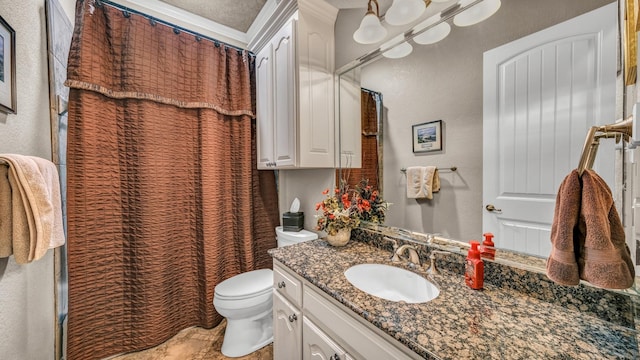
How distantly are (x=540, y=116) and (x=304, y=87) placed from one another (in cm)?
114

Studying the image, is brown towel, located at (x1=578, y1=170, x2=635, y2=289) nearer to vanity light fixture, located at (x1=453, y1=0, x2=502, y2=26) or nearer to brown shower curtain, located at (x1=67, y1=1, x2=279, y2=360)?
vanity light fixture, located at (x1=453, y1=0, x2=502, y2=26)

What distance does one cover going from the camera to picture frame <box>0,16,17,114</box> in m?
0.87

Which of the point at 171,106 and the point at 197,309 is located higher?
the point at 171,106

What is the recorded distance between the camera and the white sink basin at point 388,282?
97 centimetres

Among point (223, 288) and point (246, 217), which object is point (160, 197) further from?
point (223, 288)

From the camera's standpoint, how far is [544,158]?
781mm

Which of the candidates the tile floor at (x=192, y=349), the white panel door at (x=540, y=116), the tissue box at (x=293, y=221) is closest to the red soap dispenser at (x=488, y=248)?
the white panel door at (x=540, y=116)

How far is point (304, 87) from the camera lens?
1.45 meters

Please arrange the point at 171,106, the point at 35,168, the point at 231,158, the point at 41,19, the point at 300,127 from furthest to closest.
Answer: the point at 231,158, the point at 171,106, the point at 300,127, the point at 41,19, the point at 35,168

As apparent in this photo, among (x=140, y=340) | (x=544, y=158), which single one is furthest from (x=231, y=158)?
(x=544, y=158)

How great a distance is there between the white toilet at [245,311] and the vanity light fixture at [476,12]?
4.82 feet

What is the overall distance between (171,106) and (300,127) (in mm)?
1001

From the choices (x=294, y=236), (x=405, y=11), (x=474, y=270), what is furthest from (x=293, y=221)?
(x=405, y=11)

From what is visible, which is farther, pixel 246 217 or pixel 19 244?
pixel 246 217
